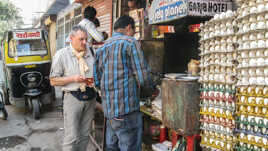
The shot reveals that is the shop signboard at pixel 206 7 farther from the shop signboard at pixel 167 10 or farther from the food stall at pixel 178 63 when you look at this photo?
the shop signboard at pixel 167 10

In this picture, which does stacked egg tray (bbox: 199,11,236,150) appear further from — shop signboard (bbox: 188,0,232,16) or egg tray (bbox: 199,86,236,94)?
shop signboard (bbox: 188,0,232,16)

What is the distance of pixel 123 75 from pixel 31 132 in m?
4.26

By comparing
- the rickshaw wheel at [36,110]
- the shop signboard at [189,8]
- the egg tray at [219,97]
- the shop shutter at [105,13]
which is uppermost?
the shop shutter at [105,13]

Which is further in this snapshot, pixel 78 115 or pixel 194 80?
pixel 78 115

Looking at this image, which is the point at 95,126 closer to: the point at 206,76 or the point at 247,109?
the point at 206,76

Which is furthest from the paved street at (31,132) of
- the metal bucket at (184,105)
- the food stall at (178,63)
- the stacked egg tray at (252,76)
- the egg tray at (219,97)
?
the stacked egg tray at (252,76)

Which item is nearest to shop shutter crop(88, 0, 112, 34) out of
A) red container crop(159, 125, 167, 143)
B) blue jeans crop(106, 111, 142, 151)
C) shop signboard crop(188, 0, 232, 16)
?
red container crop(159, 125, 167, 143)

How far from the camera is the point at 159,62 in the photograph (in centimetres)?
400

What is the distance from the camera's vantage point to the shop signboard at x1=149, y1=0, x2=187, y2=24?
2.99 m

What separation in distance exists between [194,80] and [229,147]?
0.74m

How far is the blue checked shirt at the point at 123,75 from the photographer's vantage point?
8.36 feet

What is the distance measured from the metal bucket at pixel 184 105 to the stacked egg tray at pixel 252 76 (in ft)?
1.53

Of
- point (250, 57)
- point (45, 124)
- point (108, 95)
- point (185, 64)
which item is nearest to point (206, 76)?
point (250, 57)

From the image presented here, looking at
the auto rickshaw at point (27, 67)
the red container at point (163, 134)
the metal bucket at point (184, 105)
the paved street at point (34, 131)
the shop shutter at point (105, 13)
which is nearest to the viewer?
the metal bucket at point (184, 105)
